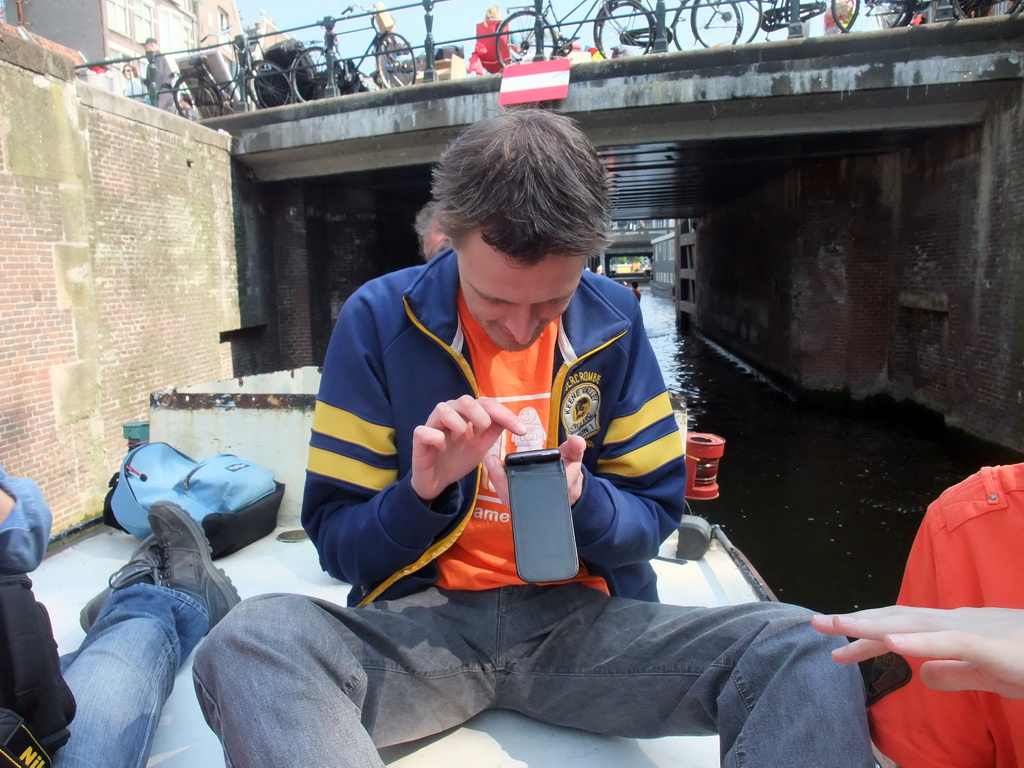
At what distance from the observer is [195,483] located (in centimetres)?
319

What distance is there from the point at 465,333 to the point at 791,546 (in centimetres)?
560

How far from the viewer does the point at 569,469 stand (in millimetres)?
1341

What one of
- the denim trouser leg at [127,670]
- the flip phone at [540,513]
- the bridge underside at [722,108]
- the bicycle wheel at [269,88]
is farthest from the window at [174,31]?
the flip phone at [540,513]

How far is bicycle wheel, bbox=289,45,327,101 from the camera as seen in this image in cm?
998

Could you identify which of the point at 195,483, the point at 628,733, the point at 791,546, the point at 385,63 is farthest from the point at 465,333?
the point at 385,63

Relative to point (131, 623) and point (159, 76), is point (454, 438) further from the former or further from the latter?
point (159, 76)

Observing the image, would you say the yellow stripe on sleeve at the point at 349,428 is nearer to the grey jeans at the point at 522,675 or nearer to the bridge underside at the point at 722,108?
the grey jeans at the point at 522,675

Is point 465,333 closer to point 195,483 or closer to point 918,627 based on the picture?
point 918,627

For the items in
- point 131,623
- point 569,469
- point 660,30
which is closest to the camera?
point 569,469

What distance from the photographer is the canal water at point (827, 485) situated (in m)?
5.71

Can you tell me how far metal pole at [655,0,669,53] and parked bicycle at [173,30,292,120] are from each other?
539 centimetres

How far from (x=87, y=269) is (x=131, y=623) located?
6124 mm

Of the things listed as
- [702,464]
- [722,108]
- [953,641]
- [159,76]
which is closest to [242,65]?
[159,76]

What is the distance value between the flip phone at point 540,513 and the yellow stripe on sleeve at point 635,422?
14.5 inches
